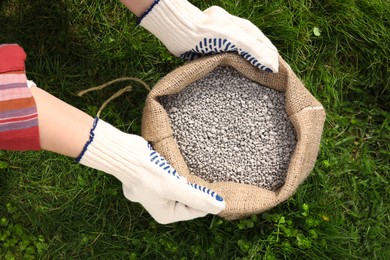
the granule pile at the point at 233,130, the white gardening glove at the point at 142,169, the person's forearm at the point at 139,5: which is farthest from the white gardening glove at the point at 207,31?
the white gardening glove at the point at 142,169

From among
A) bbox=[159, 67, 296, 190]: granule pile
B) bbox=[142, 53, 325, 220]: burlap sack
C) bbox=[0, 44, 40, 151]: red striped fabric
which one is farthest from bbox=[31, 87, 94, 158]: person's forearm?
bbox=[159, 67, 296, 190]: granule pile

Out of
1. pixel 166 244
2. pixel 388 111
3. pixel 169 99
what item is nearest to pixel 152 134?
pixel 169 99

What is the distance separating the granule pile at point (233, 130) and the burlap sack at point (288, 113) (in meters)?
0.05

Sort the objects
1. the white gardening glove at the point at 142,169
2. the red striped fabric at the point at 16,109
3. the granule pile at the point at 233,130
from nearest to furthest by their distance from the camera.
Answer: the red striped fabric at the point at 16,109 < the white gardening glove at the point at 142,169 < the granule pile at the point at 233,130

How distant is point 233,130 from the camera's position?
4.89 ft

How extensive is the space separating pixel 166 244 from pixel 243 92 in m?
0.55

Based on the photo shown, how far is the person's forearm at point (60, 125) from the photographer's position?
1175 mm

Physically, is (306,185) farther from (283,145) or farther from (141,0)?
(141,0)

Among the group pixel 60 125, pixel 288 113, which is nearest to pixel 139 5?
pixel 60 125

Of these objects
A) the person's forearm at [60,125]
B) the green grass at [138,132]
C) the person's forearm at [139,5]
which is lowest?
the green grass at [138,132]

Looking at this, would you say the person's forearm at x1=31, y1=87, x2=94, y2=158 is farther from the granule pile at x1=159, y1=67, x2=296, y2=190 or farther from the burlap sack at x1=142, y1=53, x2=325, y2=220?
the granule pile at x1=159, y1=67, x2=296, y2=190

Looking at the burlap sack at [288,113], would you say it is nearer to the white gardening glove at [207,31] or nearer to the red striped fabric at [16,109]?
the white gardening glove at [207,31]

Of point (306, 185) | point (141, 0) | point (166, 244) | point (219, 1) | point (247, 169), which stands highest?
point (141, 0)

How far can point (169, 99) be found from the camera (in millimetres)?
1504
